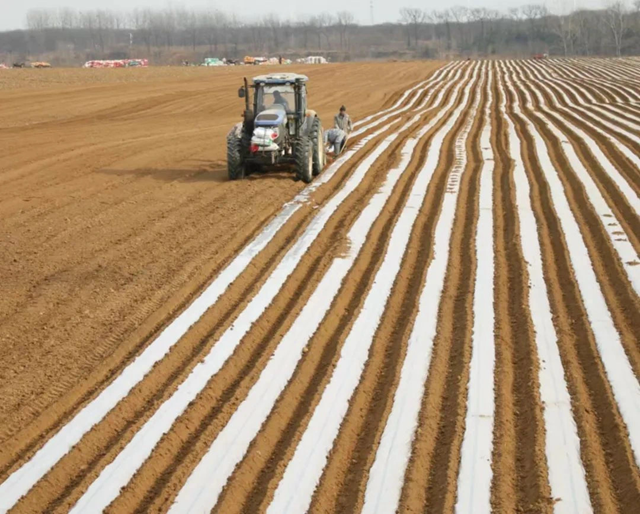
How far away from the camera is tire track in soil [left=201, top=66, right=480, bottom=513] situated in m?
5.45

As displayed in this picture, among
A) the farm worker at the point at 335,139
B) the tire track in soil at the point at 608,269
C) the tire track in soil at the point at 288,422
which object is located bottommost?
the tire track in soil at the point at 288,422

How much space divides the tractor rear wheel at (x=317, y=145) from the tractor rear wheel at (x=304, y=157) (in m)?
0.37

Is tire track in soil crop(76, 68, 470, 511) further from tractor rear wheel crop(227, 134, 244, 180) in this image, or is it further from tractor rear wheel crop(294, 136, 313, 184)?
tractor rear wheel crop(227, 134, 244, 180)

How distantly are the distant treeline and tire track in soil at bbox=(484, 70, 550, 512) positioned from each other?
96.0 metres

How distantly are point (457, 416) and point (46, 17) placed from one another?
20198 centimetres

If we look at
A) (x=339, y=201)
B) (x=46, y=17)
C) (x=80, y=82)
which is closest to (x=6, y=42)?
(x=46, y=17)

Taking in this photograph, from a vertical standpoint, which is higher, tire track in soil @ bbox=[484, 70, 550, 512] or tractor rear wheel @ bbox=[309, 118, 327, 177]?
tractor rear wheel @ bbox=[309, 118, 327, 177]

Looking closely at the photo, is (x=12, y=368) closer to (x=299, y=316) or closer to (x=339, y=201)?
(x=299, y=316)

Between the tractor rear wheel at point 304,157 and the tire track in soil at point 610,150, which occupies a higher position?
the tractor rear wheel at point 304,157

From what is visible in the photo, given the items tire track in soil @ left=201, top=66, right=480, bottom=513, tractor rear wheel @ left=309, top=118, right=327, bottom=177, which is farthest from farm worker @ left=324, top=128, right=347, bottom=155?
tire track in soil @ left=201, top=66, right=480, bottom=513

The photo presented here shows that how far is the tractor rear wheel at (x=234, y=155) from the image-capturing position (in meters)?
13.6

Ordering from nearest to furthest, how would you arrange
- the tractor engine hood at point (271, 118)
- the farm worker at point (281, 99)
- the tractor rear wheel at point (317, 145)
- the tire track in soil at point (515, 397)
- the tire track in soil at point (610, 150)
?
the tire track in soil at point (515, 397) < the tractor engine hood at point (271, 118) < the farm worker at point (281, 99) < the tractor rear wheel at point (317, 145) < the tire track in soil at point (610, 150)

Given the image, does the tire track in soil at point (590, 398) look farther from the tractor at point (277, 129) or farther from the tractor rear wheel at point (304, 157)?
the tractor at point (277, 129)

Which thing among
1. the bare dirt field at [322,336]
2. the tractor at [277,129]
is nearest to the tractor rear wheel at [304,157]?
the tractor at [277,129]
